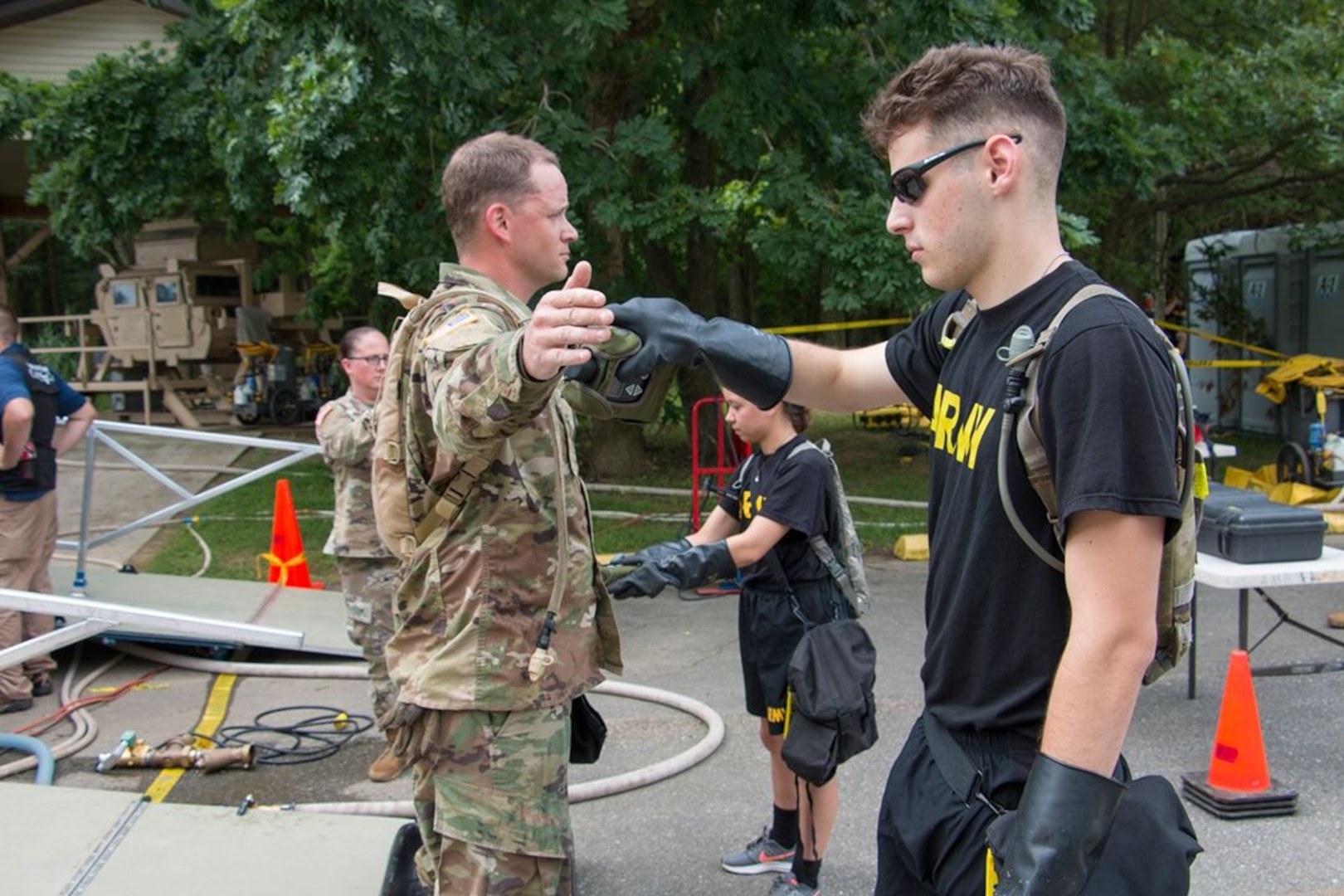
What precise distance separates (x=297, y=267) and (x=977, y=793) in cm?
1939

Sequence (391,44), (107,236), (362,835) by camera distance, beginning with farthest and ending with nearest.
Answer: (107,236) → (391,44) → (362,835)

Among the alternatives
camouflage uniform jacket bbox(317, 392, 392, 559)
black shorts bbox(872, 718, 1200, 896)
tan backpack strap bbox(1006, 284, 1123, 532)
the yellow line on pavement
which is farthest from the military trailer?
tan backpack strap bbox(1006, 284, 1123, 532)

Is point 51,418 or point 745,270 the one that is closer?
point 51,418

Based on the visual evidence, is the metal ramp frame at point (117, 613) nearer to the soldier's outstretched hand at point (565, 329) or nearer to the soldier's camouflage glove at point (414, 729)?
the soldier's camouflage glove at point (414, 729)

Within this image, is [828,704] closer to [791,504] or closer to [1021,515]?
[791,504]

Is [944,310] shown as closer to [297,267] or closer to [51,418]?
[51,418]

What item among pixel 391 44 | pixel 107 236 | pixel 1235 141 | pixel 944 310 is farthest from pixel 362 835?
pixel 1235 141

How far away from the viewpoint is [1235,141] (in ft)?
43.7

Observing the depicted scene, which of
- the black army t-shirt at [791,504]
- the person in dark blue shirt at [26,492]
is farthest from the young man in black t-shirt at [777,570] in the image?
the person in dark blue shirt at [26,492]

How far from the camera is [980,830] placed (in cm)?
193

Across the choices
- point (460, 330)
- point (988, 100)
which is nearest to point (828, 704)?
point (460, 330)

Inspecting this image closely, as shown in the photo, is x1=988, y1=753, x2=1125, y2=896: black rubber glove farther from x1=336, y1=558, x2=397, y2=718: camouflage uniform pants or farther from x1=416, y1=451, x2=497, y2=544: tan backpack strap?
x1=336, y1=558, x2=397, y2=718: camouflage uniform pants

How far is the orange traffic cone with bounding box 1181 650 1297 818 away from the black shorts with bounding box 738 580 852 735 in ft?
6.14

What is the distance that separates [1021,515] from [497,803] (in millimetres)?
1425
